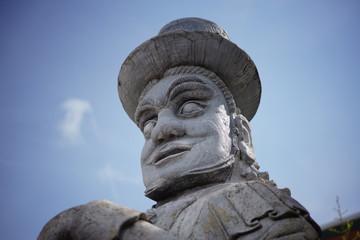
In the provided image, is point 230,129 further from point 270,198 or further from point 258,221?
point 258,221

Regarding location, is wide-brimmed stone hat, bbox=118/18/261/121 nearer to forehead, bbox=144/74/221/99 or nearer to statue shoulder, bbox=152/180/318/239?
forehead, bbox=144/74/221/99

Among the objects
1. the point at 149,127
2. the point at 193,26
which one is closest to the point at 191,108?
the point at 149,127

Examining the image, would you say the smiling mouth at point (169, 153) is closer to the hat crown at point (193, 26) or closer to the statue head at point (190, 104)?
the statue head at point (190, 104)

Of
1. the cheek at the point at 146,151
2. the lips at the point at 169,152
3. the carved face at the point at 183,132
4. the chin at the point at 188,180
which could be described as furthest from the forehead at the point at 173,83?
the chin at the point at 188,180

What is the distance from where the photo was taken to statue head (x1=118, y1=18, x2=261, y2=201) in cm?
316

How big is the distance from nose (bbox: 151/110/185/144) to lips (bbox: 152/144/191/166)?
0.36 ft

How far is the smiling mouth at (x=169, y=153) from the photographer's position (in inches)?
125

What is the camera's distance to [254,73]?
4125mm

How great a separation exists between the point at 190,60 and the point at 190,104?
2.26 ft

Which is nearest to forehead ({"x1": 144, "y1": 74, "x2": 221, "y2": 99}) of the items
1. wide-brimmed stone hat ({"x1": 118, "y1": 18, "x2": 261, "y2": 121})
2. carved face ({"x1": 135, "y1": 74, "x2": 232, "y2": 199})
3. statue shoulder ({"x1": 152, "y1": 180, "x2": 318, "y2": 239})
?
carved face ({"x1": 135, "y1": 74, "x2": 232, "y2": 199})

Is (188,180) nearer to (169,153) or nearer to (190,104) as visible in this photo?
(169,153)

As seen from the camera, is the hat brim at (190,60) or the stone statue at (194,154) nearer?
the stone statue at (194,154)

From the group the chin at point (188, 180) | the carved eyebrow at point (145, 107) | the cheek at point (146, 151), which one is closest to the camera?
the chin at point (188, 180)

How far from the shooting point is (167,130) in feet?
10.8
